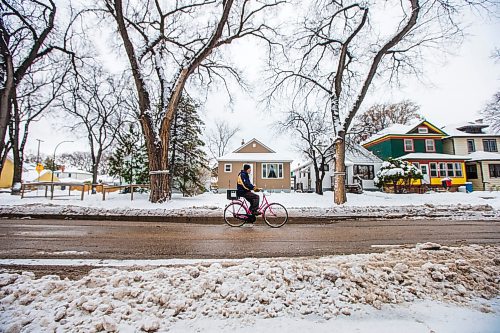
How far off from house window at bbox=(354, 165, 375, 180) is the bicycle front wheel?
25.9 metres

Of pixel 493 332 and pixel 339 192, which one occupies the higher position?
pixel 339 192

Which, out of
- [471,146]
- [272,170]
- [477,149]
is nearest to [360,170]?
[272,170]

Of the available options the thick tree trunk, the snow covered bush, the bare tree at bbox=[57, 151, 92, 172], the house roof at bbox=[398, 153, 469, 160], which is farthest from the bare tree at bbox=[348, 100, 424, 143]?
the bare tree at bbox=[57, 151, 92, 172]

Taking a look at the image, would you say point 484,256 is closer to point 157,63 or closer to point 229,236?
point 229,236

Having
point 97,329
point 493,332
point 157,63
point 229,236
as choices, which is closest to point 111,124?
point 157,63

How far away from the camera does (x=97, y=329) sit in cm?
220

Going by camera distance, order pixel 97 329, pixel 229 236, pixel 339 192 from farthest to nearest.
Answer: pixel 339 192, pixel 229 236, pixel 97 329

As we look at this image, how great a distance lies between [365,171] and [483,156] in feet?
46.5

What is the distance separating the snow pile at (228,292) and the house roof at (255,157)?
26.3m

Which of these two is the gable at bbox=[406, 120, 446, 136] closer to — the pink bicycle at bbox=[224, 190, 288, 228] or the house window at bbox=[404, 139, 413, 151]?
the house window at bbox=[404, 139, 413, 151]

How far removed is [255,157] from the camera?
30.7 meters

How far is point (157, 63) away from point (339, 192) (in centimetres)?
1233

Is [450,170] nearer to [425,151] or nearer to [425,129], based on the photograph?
[425,151]

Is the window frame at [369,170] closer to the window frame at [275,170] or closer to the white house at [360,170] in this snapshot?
the white house at [360,170]
